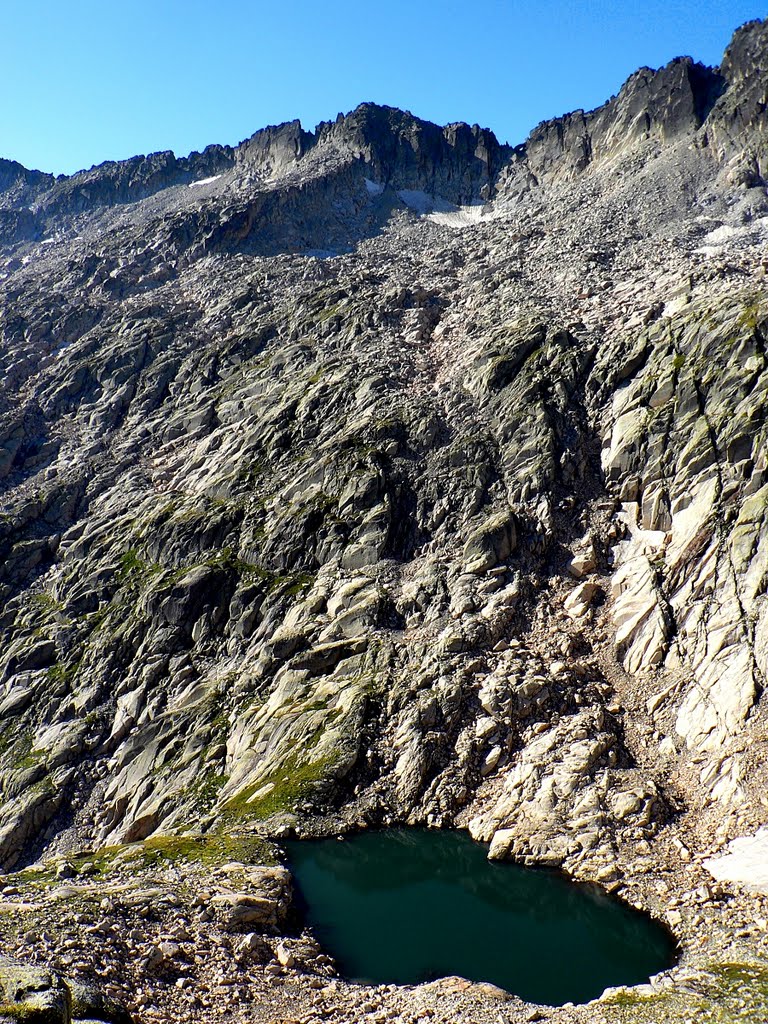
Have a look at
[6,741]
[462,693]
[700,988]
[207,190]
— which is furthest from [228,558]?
[207,190]

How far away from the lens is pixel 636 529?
64.3 meters

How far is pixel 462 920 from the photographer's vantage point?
40031mm

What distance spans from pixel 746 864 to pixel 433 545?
130ft

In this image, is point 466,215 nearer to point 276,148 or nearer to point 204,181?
point 276,148

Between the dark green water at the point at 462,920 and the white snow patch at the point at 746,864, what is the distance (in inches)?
190

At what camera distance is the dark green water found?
33.8 metres

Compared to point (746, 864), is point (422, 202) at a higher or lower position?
higher

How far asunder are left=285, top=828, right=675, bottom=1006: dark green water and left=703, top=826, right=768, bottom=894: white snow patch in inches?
190

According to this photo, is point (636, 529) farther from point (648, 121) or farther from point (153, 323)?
point (648, 121)

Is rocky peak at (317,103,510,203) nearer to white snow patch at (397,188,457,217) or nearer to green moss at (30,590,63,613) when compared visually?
white snow patch at (397,188,457,217)

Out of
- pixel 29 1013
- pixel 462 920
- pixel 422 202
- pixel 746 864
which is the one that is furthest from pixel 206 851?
pixel 422 202

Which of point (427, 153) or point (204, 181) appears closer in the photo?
point (427, 153)

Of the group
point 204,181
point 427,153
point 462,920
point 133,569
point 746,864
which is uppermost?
point 204,181

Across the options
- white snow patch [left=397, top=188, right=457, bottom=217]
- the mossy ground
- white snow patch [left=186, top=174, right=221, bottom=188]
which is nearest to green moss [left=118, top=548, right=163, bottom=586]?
the mossy ground
